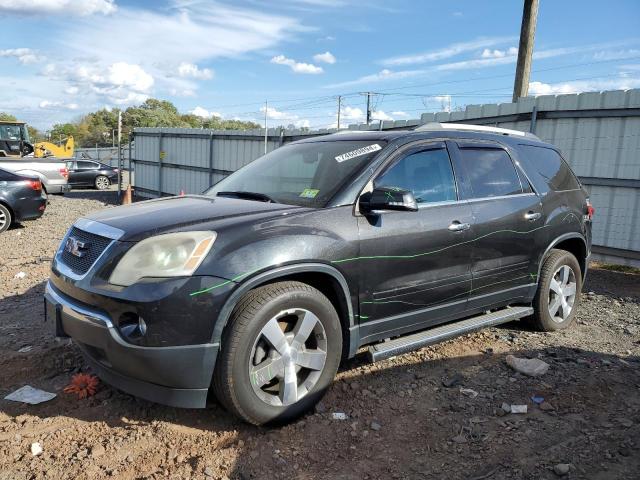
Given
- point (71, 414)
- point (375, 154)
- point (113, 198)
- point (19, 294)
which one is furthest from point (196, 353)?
point (113, 198)

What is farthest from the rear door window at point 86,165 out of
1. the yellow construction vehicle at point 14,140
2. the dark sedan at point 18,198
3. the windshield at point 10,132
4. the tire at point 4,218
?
the tire at point 4,218

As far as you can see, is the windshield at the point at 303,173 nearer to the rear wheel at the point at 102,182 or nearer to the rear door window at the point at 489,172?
the rear door window at the point at 489,172

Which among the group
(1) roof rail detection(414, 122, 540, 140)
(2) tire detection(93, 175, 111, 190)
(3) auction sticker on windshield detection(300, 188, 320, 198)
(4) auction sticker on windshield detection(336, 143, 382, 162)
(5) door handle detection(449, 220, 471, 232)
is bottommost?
(2) tire detection(93, 175, 111, 190)

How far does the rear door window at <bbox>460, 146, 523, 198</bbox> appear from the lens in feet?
13.8

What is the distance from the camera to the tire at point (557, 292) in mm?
4770

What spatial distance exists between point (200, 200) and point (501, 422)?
248 cm

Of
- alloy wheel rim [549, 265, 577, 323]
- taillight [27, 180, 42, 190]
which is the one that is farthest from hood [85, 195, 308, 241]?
taillight [27, 180, 42, 190]

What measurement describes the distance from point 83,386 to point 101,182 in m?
22.3

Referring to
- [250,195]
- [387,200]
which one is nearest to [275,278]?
[387,200]

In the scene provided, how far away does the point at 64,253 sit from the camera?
3.46 metres

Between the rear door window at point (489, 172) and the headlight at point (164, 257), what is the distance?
7.37 ft

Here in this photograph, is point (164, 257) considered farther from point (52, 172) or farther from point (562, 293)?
point (52, 172)

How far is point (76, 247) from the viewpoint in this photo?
329cm

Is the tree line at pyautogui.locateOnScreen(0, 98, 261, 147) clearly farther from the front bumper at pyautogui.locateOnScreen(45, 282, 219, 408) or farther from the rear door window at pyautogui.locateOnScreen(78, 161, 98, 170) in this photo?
the front bumper at pyautogui.locateOnScreen(45, 282, 219, 408)
